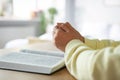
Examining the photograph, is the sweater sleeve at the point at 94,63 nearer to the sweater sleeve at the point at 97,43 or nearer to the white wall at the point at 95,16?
the sweater sleeve at the point at 97,43

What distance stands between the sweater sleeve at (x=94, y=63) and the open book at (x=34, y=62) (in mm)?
108

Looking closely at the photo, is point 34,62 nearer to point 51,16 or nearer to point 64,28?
point 64,28

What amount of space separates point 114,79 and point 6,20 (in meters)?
2.83

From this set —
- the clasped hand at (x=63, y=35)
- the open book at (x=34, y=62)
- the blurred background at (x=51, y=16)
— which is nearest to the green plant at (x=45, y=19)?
the blurred background at (x=51, y=16)

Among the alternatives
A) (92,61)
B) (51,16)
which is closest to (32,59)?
(92,61)

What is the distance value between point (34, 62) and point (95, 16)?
7.34 ft

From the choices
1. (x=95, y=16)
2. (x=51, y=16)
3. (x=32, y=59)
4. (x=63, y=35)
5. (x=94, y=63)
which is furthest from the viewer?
(x=51, y=16)

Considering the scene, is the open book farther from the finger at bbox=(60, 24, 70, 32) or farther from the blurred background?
the blurred background

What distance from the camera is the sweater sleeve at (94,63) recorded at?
499 mm

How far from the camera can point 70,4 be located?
3049mm

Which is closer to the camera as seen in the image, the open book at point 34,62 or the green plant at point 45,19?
the open book at point 34,62

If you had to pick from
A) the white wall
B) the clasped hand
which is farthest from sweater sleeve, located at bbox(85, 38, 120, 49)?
the white wall

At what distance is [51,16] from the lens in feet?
10.9

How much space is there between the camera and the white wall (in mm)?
2695
